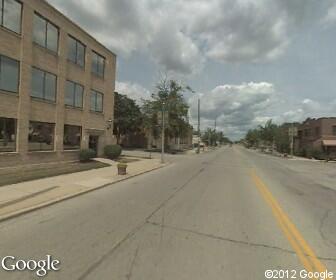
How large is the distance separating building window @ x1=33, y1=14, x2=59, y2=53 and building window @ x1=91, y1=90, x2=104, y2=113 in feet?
22.7

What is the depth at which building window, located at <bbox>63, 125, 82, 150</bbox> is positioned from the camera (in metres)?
26.7

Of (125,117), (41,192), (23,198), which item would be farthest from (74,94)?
(125,117)

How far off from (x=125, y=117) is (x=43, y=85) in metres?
42.9

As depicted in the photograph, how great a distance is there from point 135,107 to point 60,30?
43.9m

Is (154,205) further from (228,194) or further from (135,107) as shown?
(135,107)

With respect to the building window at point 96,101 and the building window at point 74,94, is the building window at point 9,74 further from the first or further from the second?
the building window at point 96,101

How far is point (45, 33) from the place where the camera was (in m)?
23.6

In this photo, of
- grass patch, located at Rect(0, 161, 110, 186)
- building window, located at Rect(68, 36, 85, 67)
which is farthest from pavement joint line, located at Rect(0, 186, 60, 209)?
building window, located at Rect(68, 36, 85, 67)

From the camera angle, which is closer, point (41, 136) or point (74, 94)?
point (41, 136)

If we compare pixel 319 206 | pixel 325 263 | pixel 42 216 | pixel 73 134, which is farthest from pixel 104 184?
pixel 73 134

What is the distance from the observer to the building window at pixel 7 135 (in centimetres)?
1986

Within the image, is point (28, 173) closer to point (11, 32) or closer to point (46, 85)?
point (46, 85)

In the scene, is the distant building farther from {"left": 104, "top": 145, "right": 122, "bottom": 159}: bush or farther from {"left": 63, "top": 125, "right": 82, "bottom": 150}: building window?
{"left": 63, "top": 125, "right": 82, "bottom": 150}: building window

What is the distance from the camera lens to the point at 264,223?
28.7ft
